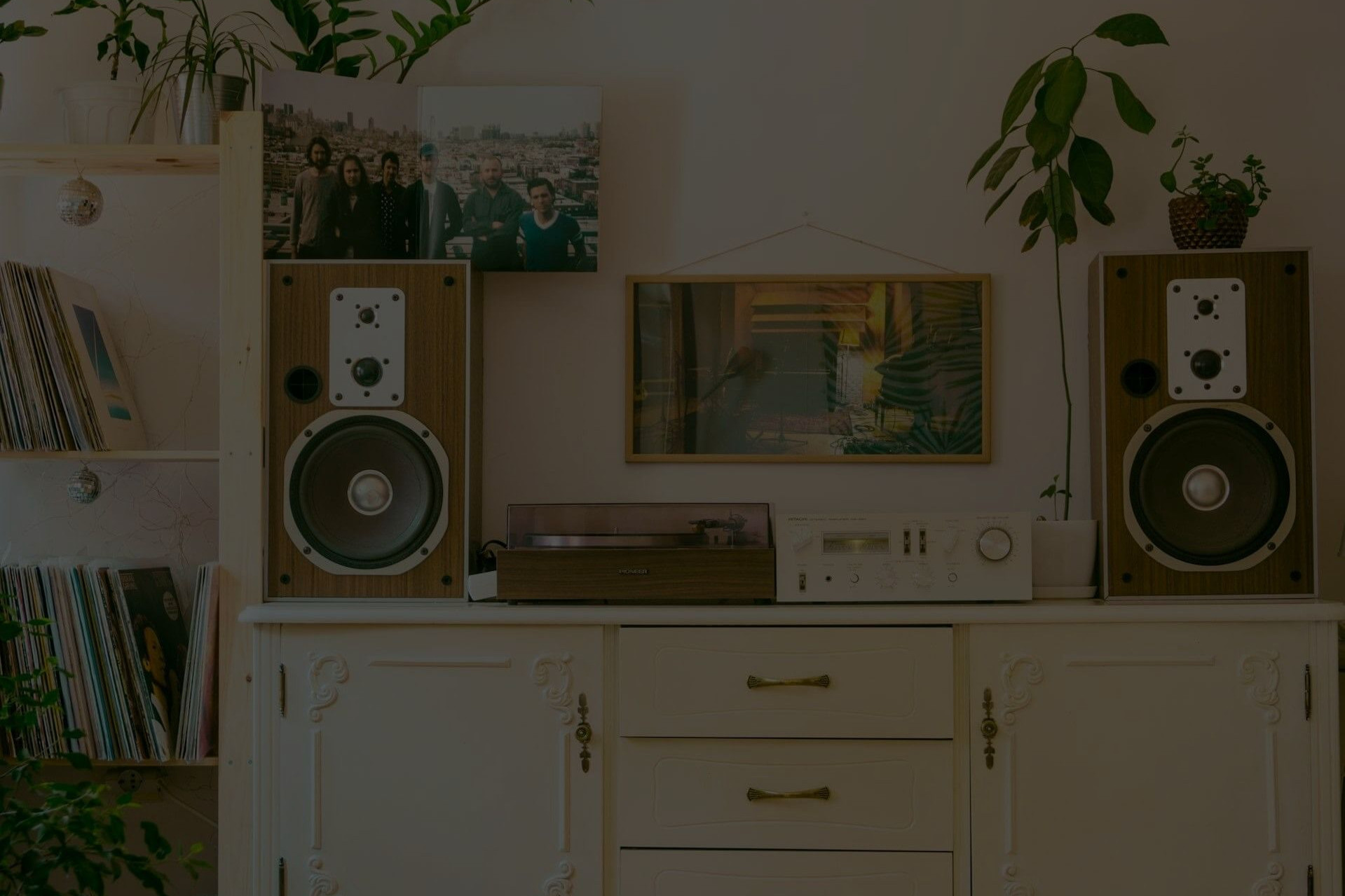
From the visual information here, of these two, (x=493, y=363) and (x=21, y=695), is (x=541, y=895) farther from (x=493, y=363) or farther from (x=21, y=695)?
(x=493, y=363)

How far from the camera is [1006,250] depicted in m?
2.14

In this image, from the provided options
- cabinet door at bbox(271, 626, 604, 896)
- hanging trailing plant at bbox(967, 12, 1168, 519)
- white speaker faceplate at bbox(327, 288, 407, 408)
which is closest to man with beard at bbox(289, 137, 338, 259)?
white speaker faceplate at bbox(327, 288, 407, 408)

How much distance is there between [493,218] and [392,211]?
7.4 inches

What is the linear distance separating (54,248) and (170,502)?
57 cm

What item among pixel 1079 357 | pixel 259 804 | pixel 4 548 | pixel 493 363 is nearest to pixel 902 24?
pixel 1079 357

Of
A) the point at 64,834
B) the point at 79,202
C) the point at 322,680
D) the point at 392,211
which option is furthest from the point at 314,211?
the point at 64,834

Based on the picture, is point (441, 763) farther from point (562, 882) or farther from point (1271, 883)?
point (1271, 883)

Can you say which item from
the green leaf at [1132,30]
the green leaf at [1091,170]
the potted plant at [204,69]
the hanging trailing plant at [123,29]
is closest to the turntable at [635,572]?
the green leaf at [1091,170]

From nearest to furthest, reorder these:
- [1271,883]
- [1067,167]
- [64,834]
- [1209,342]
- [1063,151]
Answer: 1. [64,834]
2. [1271,883]
3. [1209,342]
4. [1067,167]
5. [1063,151]

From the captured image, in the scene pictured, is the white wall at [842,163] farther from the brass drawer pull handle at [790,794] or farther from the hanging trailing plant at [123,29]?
the brass drawer pull handle at [790,794]

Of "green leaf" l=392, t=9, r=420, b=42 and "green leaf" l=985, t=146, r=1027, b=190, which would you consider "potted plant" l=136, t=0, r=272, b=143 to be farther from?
"green leaf" l=985, t=146, r=1027, b=190

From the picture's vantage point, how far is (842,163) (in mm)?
2160

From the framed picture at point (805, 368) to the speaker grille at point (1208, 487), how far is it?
1.25ft

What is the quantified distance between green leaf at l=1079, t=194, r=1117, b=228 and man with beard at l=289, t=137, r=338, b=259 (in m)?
1.37
